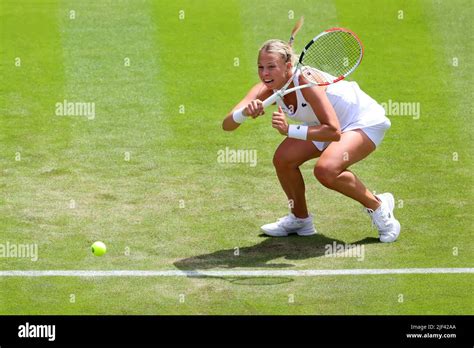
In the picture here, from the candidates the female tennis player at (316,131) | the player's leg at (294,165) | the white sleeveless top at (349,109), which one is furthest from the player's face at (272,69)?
the player's leg at (294,165)

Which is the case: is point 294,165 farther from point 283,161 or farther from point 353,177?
point 353,177

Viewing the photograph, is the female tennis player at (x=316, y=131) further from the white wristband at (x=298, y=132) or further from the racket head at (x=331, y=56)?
the racket head at (x=331, y=56)

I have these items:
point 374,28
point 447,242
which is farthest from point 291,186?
point 374,28

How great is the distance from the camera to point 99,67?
1616 centimetres

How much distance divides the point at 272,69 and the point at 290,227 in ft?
6.03

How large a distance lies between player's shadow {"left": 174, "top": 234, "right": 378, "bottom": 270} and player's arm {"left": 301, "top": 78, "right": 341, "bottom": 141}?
1.19 m

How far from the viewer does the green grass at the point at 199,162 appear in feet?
33.7

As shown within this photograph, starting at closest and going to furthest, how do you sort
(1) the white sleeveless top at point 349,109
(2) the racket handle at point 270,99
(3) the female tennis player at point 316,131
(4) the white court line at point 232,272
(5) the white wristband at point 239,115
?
(4) the white court line at point 232,272 → (2) the racket handle at point 270,99 → (3) the female tennis player at point 316,131 → (5) the white wristband at point 239,115 → (1) the white sleeveless top at point 349,109

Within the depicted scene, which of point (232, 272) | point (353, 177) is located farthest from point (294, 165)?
point (232, 272)

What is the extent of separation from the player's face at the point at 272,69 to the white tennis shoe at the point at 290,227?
157 cm

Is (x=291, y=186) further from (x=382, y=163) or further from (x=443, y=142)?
(x=443, y=142)

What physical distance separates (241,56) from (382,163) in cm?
357

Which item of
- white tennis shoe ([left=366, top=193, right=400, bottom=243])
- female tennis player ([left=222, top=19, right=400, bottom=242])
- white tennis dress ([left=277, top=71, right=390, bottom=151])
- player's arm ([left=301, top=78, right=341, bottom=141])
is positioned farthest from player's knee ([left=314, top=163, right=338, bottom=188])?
white tennis shoe ([left=366, top=193, right=400, bottom=243])

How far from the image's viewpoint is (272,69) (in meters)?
10.8
